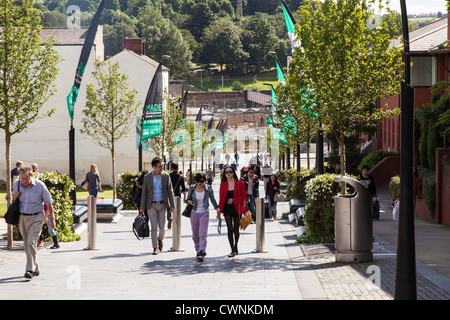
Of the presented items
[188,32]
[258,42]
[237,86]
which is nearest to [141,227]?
[237,86]

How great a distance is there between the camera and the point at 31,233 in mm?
10570

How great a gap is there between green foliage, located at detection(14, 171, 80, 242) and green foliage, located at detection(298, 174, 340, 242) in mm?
5096

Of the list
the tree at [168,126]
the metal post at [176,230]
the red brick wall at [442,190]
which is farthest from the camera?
the tree at [168,126]

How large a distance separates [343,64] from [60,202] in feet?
21.8

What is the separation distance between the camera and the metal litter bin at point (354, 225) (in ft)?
39.4

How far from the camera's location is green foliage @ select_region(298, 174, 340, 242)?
14.8 meters

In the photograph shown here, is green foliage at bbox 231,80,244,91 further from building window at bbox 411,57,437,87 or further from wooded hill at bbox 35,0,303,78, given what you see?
building window at bbox 411,57,437,87

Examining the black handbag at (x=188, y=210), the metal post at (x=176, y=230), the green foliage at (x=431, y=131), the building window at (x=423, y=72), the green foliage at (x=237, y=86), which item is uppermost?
the green foliage at (x=237, y=86)

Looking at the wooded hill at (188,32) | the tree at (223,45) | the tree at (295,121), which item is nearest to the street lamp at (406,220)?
the tree at (295,121)

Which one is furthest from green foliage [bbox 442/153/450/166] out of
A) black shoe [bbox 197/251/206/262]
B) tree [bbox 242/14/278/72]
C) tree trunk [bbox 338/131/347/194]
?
tree [bbox 242/14/278/72]

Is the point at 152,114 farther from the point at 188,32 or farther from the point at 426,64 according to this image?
the point at 188,32

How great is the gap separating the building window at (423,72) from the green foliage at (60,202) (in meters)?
23.8

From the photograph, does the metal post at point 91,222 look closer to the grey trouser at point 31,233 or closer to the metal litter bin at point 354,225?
the grey trouser at point 31,233

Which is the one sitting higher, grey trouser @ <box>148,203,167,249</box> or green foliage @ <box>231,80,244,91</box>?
green foliage @ <box>231,80,244,91</box>
